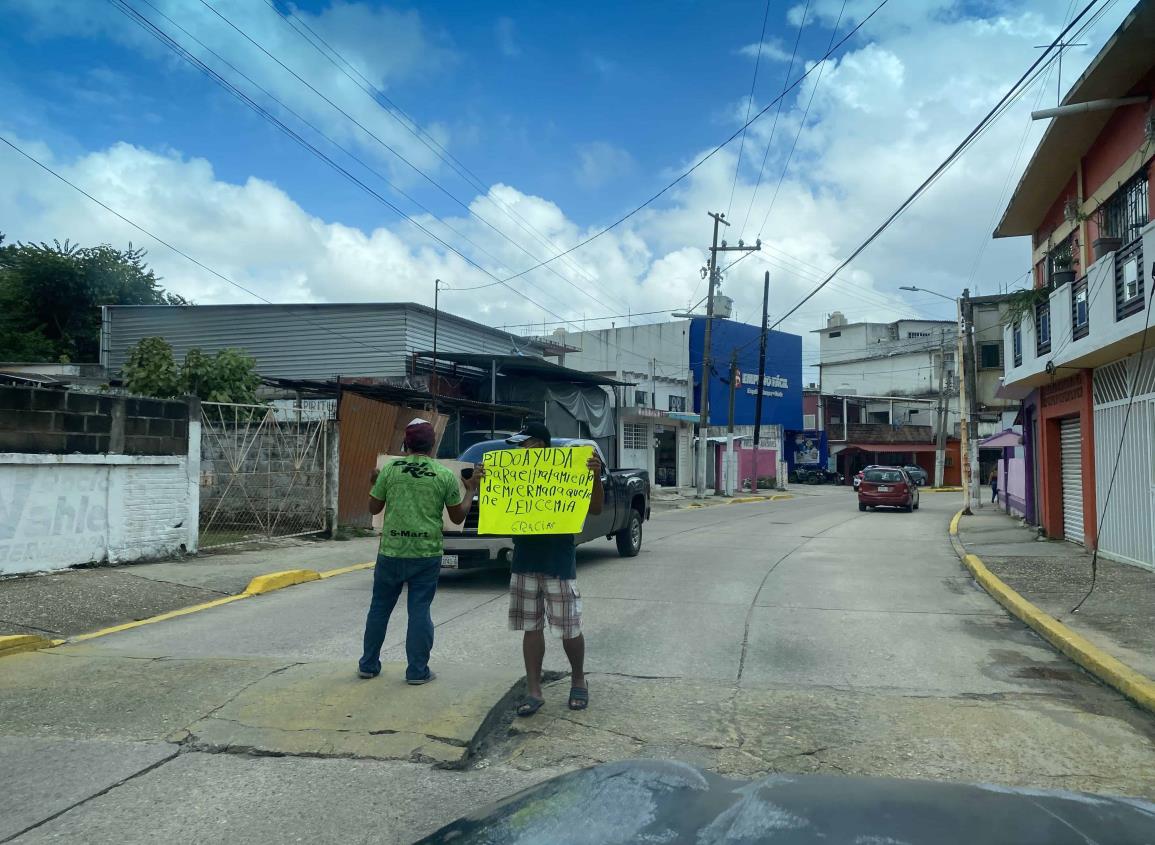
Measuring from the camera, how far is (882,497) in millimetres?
28547

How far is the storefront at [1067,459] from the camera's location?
14.3 m

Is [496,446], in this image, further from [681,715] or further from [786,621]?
[681,715]

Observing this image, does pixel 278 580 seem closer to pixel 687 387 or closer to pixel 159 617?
pixel 159 617

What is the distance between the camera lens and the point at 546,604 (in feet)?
17.8

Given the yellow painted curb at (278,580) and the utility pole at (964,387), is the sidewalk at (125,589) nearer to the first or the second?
the yellow painted curb at (278,580)

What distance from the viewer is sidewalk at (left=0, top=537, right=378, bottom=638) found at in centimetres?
820

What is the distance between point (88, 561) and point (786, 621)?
8.30 meters

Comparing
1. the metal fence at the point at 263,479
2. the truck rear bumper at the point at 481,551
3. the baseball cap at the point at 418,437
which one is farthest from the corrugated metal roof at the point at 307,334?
the baseball cap at the point at 418,437

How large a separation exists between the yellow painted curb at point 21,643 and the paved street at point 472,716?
1.05 feet

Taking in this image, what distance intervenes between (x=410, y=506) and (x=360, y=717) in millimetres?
1320

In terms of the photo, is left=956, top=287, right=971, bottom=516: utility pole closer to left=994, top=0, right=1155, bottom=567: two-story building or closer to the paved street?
left=994, top=0, right=1155, bottom=567: two-story building

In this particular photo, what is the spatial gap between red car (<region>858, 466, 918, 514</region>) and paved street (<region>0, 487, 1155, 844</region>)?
2019 centimetres

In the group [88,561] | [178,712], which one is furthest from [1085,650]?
[88,561]

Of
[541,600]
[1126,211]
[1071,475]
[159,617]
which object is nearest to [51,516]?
[159,617]
